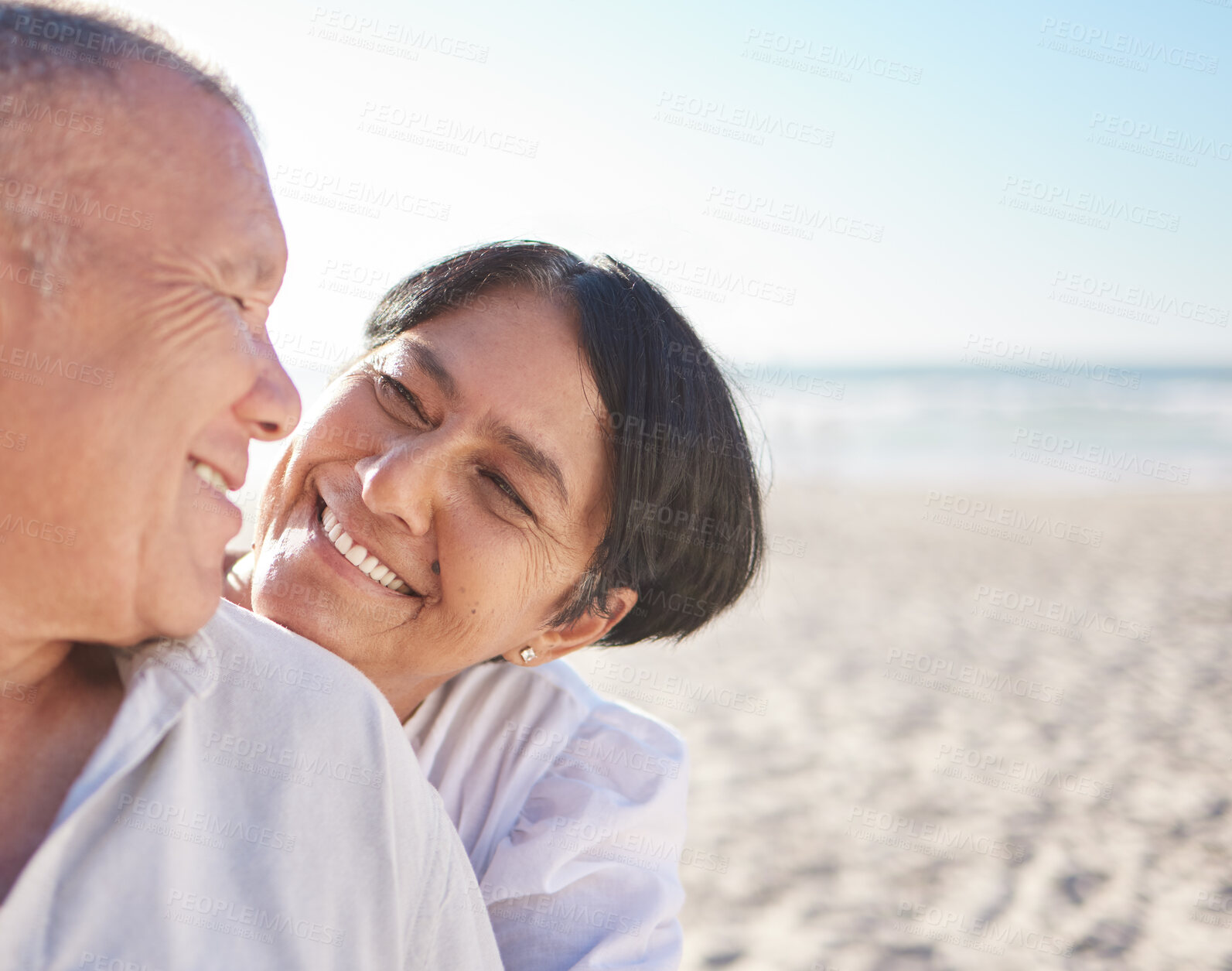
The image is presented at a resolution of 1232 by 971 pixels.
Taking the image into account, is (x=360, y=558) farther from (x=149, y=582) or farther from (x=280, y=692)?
(x=149, y=582)

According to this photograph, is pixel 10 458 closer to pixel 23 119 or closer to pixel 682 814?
pixel 23 119

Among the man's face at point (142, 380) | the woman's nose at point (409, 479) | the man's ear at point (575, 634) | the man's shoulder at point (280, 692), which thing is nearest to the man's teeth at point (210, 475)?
the man's face at point (142, 380)

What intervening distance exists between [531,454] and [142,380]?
1130 millimetres

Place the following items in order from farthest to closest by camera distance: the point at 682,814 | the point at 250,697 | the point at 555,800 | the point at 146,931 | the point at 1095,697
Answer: the point at 1095,697, the point at 682,814, the point at 555,800, the point at 250,697, the point at 146,931

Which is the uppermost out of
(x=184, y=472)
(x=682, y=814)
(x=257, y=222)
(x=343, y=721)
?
(x=257, y=222)

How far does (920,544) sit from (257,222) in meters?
12.4

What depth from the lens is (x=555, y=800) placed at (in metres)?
2.41

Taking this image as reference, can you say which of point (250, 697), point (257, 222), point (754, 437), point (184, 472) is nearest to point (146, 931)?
point (250, 697)

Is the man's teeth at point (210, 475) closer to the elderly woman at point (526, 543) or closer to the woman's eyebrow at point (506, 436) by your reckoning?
the elderly woman at point (526, 543)

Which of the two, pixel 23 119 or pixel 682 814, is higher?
pixel 23 119

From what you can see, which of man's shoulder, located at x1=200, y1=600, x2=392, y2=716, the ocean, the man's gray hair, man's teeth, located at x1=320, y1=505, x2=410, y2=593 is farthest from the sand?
the ocean

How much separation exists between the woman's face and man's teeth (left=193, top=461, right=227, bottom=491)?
0.78 m

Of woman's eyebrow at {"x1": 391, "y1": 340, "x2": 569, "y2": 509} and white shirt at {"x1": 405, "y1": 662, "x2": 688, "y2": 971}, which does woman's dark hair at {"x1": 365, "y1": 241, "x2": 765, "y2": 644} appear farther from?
white shirt at {"x1": 405, "y1": 662, "x2": 688, "y2": 971}

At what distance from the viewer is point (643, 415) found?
2.40 m
